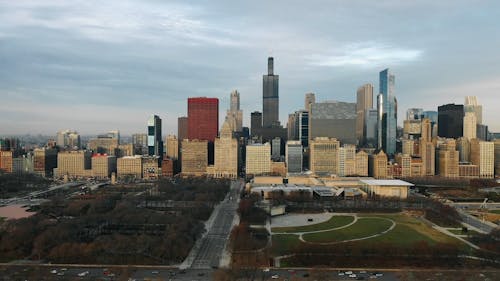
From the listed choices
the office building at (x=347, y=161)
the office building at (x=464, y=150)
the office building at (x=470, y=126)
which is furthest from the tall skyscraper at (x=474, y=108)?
the office building at (x=347, y=161)

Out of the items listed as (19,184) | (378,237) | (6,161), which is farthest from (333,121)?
(378,237)

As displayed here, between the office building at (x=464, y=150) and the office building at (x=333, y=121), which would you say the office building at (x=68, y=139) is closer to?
the office building at (x=333, y=121)

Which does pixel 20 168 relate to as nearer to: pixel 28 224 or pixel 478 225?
pixel 28 224

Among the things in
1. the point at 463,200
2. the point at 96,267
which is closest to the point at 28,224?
the point at 96,267

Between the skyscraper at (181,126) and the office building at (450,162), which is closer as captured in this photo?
the office building at (450,162)

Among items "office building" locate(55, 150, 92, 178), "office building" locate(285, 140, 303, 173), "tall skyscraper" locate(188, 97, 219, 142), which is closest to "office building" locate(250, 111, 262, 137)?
"tall skyscraper" locate(188, 97, 219, 142)

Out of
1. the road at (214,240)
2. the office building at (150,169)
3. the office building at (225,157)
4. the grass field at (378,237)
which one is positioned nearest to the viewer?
the road at (214,240)
